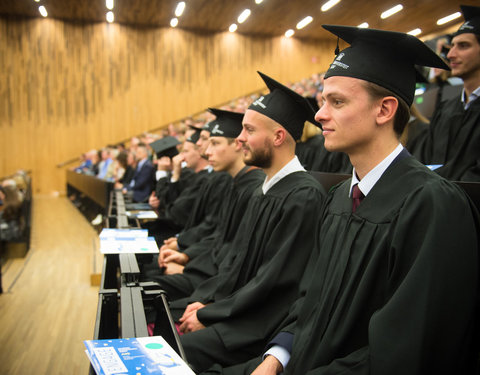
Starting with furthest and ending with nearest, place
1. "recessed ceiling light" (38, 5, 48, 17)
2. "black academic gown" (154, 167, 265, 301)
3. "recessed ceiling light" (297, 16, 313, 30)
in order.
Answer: "recessed ceiling light" (297, 16, 313, 30)
"recessed ceiling light" (38, 5, 48, 17)
"black academic gown" (154, 167, 265, 301)

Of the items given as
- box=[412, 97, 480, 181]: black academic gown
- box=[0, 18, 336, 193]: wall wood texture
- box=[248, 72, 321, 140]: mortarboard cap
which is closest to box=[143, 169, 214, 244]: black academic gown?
box=[248, 72, 321, 140]: mortarboard cap

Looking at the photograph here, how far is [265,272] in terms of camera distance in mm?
2119

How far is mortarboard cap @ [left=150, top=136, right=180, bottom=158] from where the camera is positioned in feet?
20.9

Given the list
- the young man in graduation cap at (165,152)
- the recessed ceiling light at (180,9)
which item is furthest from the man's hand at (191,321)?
the recessed ceiling light at (180,9)

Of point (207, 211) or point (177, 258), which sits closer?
point (177, 258)

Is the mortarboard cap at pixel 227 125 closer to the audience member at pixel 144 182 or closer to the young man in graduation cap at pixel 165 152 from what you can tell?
the young man in graduation cap at pixel 165 152

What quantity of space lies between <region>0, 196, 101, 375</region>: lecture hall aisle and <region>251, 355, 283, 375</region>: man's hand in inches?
78.3

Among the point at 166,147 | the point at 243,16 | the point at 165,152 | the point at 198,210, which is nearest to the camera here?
the point at 198,210

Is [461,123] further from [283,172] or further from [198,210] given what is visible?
[198,210]

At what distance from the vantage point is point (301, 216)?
2.22m

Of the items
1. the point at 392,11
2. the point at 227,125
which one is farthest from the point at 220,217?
the point at 392,11

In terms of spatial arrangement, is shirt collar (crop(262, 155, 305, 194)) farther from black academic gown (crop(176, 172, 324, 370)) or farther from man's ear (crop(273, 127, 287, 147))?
man's ear (crop(273, 127, 287, 147))

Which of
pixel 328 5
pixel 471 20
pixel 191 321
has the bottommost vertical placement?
pixel 191 321

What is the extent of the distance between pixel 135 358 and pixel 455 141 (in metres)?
2.53
